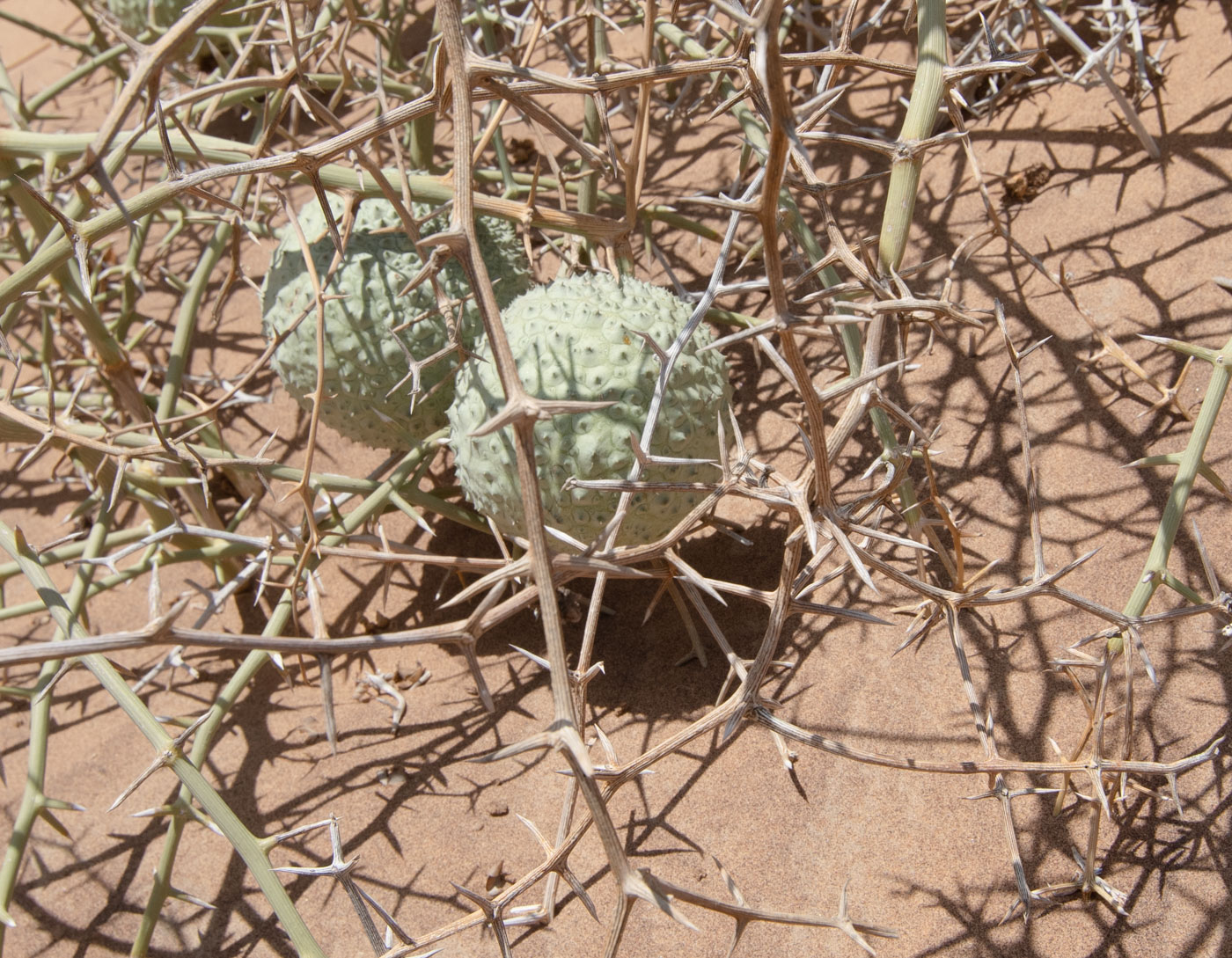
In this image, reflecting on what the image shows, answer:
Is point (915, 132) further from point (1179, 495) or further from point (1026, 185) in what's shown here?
point (1026, 185)

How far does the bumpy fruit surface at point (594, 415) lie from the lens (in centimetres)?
124

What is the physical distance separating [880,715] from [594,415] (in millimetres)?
492

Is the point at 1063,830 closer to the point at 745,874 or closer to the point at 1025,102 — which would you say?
the point at 745,874

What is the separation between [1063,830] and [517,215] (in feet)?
3.13

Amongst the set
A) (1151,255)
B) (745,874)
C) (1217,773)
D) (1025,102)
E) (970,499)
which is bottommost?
(745,874)

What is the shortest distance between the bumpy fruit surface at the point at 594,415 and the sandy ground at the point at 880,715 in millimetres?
243

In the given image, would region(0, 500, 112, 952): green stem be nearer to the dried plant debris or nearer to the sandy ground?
the sandy ground

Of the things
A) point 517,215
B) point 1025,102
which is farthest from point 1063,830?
point 1025,102

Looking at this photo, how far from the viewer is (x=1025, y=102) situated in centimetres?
178

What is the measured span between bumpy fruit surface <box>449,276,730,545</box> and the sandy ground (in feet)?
0.80

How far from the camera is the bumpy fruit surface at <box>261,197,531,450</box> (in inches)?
57.5

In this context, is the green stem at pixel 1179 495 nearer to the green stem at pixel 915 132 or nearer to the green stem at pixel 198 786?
the green stem at pixel 915 132

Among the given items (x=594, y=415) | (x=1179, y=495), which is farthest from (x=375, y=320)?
(x=1179, y=495)

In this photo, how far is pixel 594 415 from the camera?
125 centimetres
